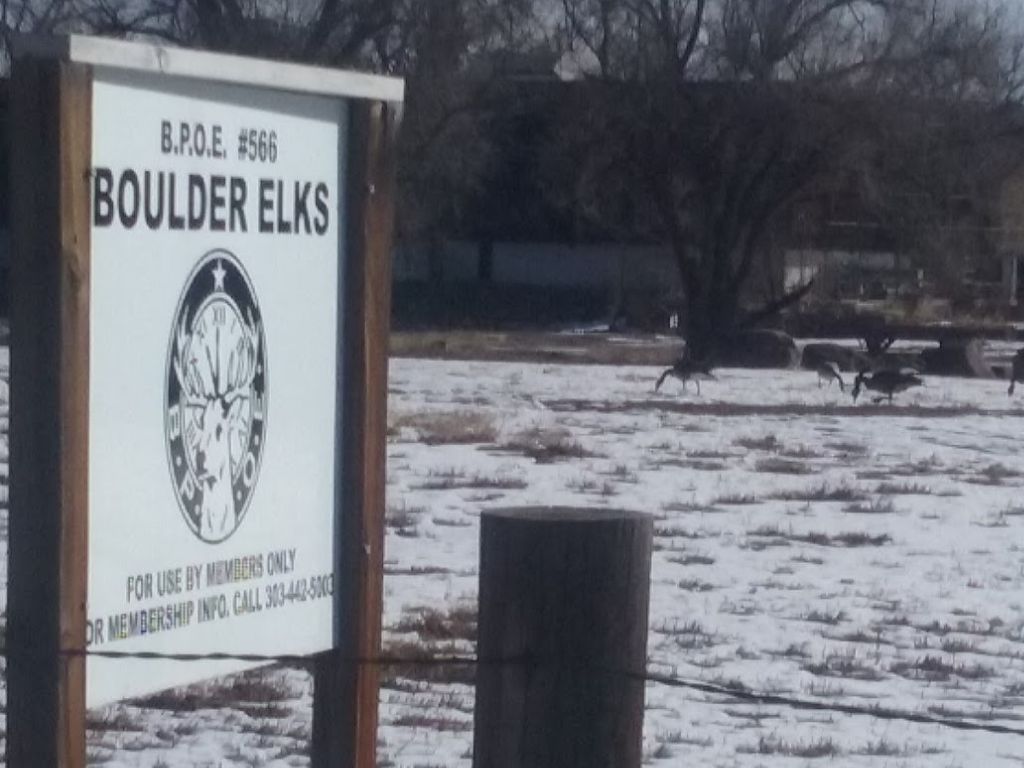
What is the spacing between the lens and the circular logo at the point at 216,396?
435 centimetres

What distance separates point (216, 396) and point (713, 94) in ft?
132

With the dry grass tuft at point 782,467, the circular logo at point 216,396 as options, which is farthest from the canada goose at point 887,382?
the circular logo at point 216,396

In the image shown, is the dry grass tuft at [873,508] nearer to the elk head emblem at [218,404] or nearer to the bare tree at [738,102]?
the elk head emblem at [218,404]

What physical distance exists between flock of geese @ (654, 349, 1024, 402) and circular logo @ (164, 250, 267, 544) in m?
21.3

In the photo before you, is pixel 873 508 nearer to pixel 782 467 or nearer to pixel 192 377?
pixel 782 467

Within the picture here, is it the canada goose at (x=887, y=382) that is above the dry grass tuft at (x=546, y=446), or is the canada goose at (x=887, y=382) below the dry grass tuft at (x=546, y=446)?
above

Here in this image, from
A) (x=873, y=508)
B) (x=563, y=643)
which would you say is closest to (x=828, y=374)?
(x=873, y=508)

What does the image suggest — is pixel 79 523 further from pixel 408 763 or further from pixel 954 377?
pixel 954 377

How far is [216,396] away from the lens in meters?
4.44

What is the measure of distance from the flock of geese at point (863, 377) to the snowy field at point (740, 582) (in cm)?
218

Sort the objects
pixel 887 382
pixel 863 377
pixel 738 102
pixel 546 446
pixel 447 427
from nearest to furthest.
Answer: pixel 546 446
pixel 447 427
pixel 887 382
pixel 863 377
pixel 738 102

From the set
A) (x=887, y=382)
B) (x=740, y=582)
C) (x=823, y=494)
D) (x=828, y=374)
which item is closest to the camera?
(x=740, y=582)

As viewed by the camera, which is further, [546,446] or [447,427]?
[447,427]

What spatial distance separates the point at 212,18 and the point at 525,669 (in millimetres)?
39928
